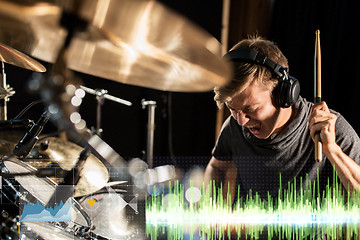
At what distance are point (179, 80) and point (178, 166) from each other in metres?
0.95

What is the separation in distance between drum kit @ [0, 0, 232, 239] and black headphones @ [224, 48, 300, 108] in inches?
15.3

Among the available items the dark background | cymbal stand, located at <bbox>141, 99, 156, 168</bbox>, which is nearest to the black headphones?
the dark background

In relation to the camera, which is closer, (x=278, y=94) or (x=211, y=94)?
(x=278, y=94)

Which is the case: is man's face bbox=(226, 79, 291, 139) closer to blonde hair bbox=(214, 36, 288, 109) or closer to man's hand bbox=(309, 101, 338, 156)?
blonde hair bbox=(214, 36, 288, 109)

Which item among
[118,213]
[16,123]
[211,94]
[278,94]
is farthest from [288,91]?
[211,94]

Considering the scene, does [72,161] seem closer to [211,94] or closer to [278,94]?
[278,94]

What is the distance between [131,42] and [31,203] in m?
0.31

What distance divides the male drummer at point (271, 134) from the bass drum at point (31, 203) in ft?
1.76

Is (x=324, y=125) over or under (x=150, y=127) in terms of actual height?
under

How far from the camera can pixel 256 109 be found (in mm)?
1075

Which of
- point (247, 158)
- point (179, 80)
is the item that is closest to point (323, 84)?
point (247, 158)

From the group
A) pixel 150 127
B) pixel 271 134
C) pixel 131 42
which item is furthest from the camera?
pixel 150 127

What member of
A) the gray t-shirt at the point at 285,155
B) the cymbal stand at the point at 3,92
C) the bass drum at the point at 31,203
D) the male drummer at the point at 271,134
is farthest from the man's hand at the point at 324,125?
the cymbal stand at the point at 3,92

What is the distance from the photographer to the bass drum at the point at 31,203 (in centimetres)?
55
